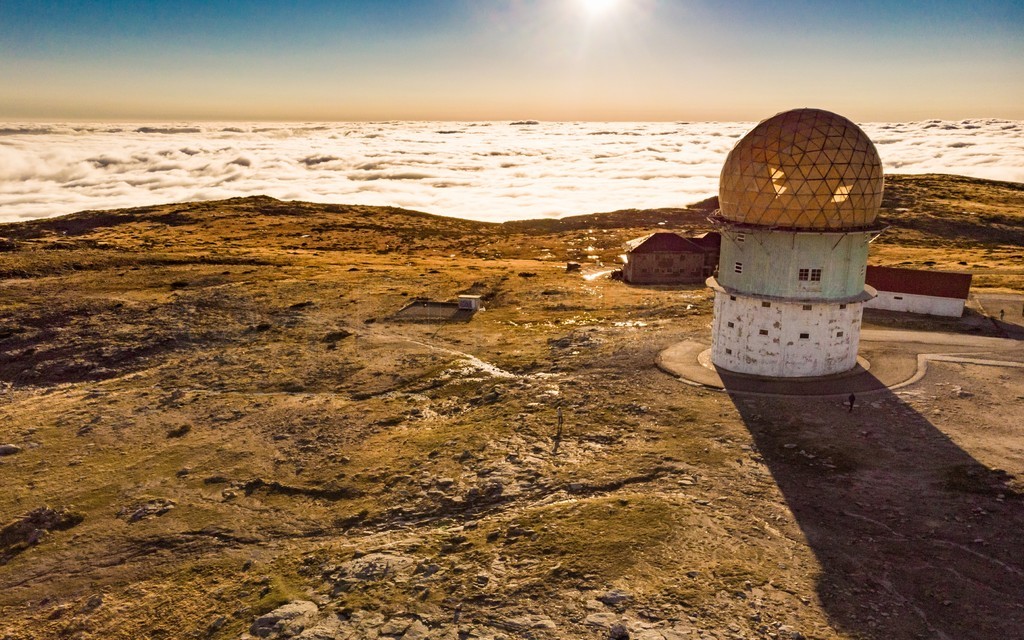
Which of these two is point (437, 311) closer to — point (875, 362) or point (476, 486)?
point (476, 486)

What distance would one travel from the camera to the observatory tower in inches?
1012

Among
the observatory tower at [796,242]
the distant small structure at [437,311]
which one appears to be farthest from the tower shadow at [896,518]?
the distant small structure at [437,311]

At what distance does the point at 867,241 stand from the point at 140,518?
2954 centimetres

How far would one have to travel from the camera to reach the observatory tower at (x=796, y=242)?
84.3 feet

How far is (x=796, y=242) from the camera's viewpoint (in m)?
26.6

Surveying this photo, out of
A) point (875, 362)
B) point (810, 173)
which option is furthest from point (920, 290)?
point (810, 173)

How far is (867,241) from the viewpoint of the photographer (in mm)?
27438

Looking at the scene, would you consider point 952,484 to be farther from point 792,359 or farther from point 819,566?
point 792,359

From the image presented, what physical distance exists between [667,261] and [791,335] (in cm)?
2869

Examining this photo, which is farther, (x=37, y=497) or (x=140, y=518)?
(x=37, y=497)

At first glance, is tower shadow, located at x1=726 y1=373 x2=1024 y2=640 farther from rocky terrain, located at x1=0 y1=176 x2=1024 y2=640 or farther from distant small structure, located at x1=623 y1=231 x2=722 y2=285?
distant small structure, located at x1=623 y1=231 x2=722 y2=285

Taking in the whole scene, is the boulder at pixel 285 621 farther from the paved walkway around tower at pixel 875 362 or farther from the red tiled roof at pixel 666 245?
the red tiled roof at pixel 666 245

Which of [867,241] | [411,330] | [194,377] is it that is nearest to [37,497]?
[194,377]

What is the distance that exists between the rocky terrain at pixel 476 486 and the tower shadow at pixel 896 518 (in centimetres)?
7
